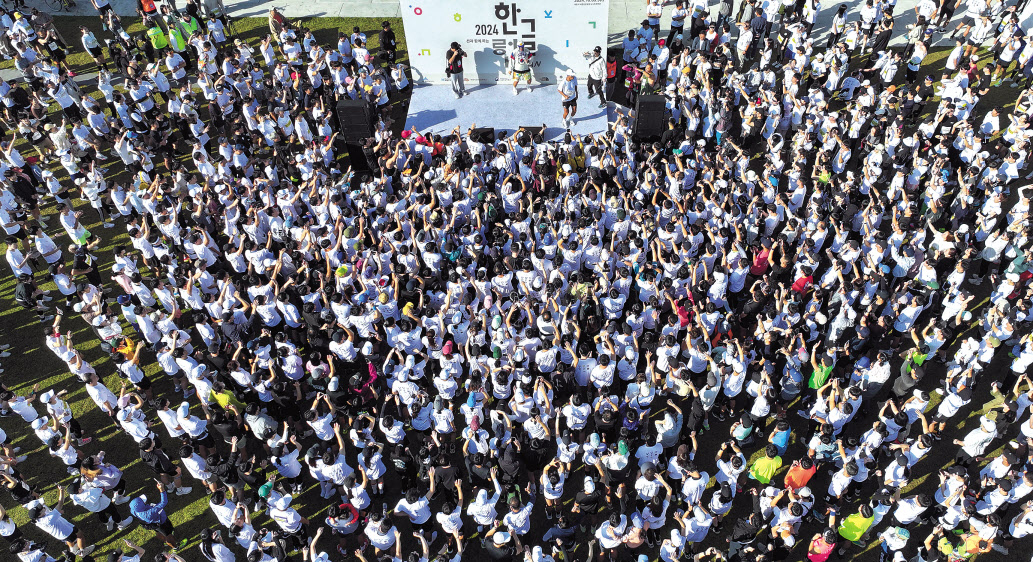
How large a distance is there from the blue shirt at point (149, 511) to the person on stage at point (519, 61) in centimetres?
1410

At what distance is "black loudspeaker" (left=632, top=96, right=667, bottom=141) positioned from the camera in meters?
17.5

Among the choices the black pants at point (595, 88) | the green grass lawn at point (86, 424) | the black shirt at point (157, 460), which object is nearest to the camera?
the black shirt at point (157, 460)

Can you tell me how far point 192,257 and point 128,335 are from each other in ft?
6.63

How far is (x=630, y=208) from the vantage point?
14734mm

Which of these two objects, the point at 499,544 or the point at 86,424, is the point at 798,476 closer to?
the point at 499,544

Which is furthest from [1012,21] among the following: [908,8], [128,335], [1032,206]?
[128,335]

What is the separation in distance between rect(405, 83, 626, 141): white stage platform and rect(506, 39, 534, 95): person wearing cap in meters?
0.51

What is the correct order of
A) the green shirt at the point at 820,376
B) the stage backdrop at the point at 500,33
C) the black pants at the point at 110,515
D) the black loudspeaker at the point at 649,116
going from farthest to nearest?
the stage backdrop at the point at 500,33 < the black loudspeaker at the point at 649,116 < the green shirt at the point at 820,376 < the black pants at the point at 110,515

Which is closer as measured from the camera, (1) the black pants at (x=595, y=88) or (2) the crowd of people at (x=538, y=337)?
(2) the crowd of people at (x=538, y=337)


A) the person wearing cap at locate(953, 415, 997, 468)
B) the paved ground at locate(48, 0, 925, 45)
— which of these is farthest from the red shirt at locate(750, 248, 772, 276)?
the paved ground at locate(48, 0, 925, 45)

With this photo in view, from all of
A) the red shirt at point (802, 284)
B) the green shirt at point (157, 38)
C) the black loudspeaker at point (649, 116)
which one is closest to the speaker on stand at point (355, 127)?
the black loudspeaker at point (649, 116)

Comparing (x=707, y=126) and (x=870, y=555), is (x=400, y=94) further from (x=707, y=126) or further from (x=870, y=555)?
(x=870, y=555)

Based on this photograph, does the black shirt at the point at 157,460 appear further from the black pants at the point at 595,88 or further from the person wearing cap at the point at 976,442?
the black pants at the point at 595,88

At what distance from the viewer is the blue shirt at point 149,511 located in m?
10.5
